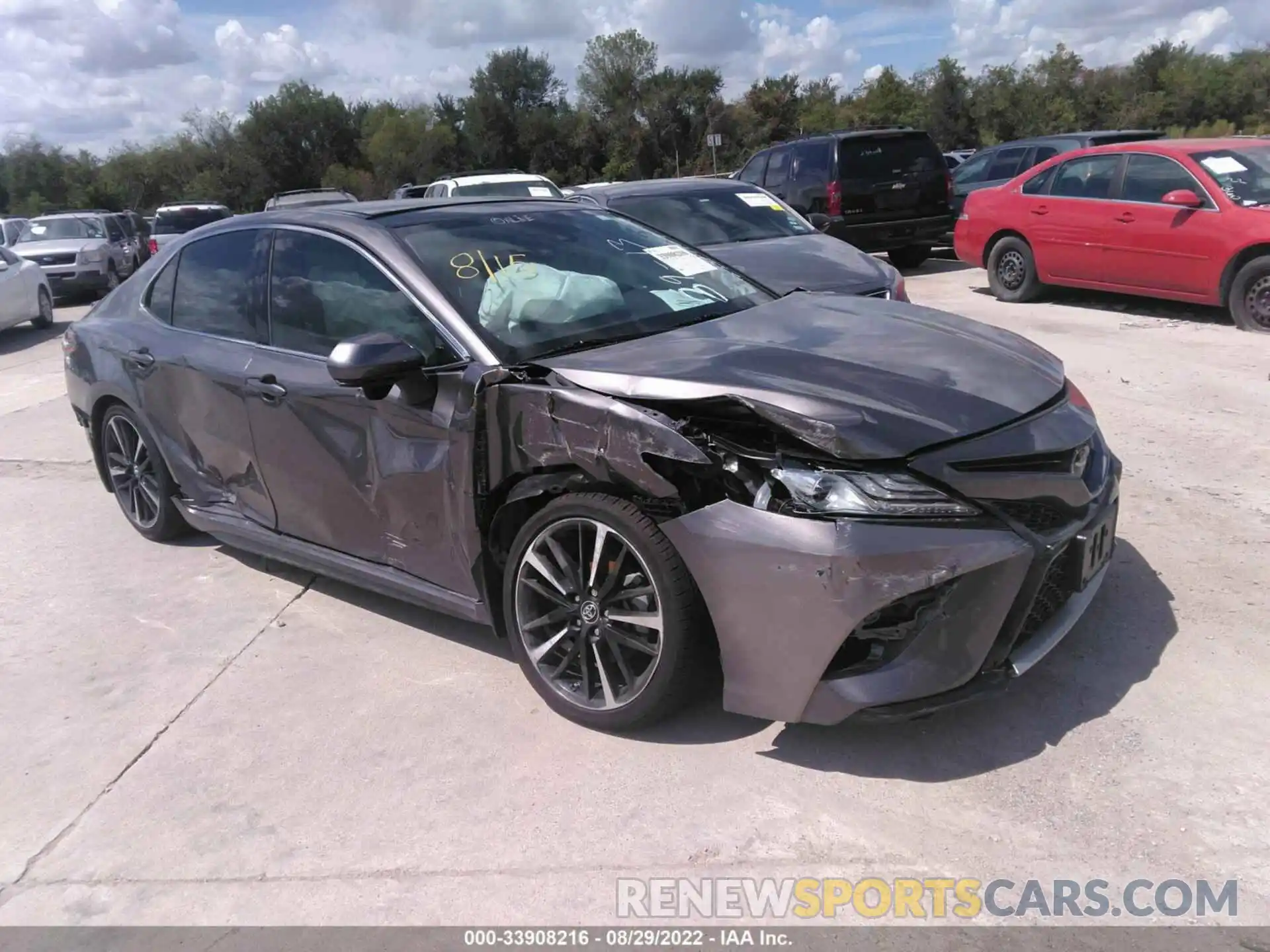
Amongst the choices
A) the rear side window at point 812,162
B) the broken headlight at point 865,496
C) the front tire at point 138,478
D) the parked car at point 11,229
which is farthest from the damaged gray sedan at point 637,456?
the parked car at point 11,229

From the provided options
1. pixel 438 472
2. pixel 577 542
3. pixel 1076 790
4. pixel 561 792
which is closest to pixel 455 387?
pixel 438 472

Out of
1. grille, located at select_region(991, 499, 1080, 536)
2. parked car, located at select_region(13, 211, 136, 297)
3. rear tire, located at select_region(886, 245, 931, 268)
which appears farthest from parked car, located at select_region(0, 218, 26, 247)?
grille, located at select_region(991, 499, 1080, 536)

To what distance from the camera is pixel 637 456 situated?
10.6 ft

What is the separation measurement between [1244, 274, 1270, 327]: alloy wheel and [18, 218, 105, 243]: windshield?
62.2ft

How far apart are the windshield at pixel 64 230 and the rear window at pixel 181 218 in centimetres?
221

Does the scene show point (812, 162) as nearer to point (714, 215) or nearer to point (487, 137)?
point (714, 215)

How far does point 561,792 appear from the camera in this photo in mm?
3303

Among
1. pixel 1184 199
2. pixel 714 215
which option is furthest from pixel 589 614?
pixel 1184 199

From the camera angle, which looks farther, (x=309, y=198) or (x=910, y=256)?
(x=309, y=198)

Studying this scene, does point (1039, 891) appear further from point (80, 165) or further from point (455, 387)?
point (80, 165)

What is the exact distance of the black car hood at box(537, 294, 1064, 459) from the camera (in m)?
3.10

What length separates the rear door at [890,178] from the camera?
13180 millimetres

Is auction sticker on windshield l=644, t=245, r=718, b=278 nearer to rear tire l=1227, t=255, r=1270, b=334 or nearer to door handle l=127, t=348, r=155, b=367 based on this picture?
door handle l=127, t=348, r=155, b=367

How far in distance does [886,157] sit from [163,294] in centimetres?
1020
